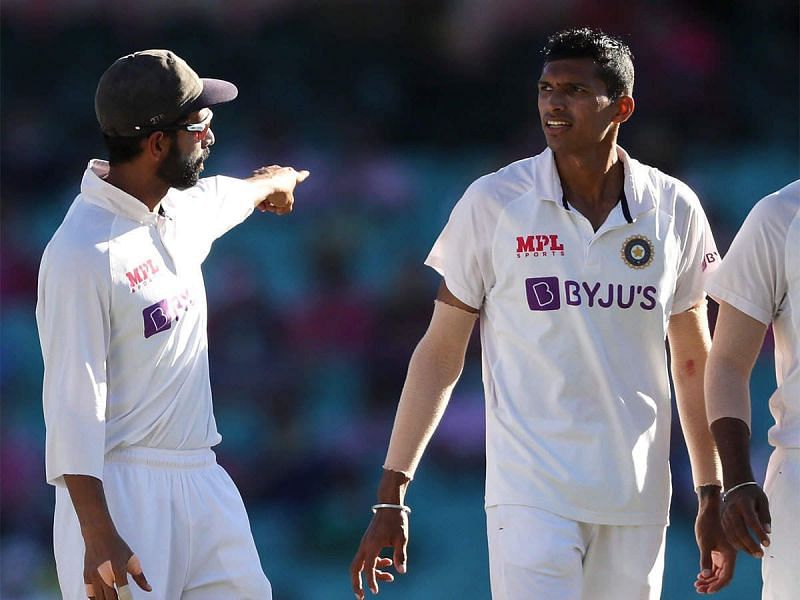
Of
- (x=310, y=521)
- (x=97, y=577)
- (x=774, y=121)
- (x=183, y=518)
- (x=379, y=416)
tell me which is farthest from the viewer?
(x=774, y=121)

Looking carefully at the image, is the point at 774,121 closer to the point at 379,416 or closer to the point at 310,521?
the point at 379,416

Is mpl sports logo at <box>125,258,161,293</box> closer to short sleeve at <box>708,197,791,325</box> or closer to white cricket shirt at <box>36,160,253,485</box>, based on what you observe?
white cricket shirt at <box>36,160,253,485</box>

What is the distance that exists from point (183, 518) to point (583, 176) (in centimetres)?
136

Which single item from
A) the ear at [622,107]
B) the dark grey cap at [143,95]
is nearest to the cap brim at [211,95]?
the dark grey cap at [143,95]

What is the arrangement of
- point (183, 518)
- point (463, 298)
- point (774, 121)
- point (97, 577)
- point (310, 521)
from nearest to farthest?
point (97, 577), point (183, 518), point (463, 298), point (310, 521), point (774, 121)

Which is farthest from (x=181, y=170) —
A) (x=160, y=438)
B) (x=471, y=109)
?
(x=471, y=109)

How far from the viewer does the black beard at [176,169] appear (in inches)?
159

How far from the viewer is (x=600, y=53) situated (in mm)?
4230

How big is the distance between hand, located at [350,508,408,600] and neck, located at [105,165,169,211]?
0.99 m

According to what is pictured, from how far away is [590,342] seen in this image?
4.08 metres

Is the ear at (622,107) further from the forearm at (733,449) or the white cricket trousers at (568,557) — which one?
the white cricket trousers at (568,557)

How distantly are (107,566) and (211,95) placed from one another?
3.93 ft

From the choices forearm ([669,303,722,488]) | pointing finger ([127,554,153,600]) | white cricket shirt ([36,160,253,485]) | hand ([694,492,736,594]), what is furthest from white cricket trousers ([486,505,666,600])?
pointing finger ([127,554,153,600])

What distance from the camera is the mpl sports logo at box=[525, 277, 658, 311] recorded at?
410cm
